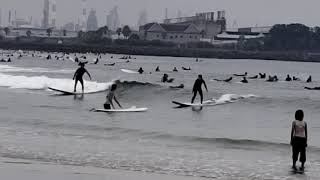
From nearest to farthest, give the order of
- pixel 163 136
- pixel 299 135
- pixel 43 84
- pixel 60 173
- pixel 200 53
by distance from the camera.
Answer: pixel 60 173 → pixel 299 135 → pixel 163 136 → pixel 43 84 → pixel 200 53

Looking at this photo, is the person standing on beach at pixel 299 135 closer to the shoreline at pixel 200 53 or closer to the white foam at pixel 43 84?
the white foam at pixel 43 84

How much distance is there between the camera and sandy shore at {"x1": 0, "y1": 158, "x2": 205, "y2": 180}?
12531 millimetres

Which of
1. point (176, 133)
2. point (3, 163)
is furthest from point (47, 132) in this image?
point (3, 163)

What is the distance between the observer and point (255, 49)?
190 metres

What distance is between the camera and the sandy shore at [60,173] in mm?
12531

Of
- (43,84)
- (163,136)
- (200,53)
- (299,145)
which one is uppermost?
(299,145)

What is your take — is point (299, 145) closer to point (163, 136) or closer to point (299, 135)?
point (299, 135)

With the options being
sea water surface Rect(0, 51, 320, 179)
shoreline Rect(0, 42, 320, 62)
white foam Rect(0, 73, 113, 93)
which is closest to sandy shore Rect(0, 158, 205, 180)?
sea water surface Rect(0, 51, 320, 179)

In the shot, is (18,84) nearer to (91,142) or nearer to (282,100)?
(282,100)

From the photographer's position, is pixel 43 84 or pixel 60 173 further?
pixel 43 84

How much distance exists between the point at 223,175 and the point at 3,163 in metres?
4.54

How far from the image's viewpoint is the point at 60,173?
12977 mm

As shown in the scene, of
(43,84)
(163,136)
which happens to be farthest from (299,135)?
(43,84)

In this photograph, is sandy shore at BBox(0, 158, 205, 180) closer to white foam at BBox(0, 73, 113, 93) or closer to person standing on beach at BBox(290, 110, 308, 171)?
person standing on beach at BBox(290, 110, 308, 171)
